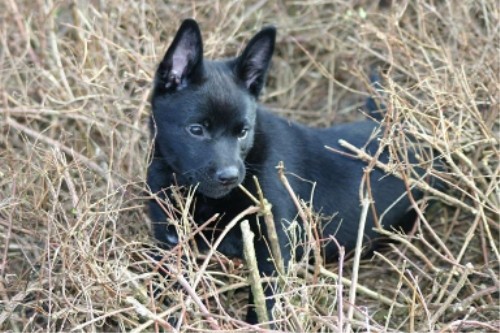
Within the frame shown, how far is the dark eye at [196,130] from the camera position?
414 cm

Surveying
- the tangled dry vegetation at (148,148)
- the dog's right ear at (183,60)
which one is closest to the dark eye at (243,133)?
the dog's right ear at (183,60)

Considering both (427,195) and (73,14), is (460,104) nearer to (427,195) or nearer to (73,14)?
(427,195)

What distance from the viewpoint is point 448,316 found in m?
4.45

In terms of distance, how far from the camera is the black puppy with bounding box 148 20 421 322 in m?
4.12

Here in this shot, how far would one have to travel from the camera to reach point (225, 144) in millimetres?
4121

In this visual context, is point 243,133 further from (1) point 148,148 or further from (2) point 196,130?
(1) point 148,148

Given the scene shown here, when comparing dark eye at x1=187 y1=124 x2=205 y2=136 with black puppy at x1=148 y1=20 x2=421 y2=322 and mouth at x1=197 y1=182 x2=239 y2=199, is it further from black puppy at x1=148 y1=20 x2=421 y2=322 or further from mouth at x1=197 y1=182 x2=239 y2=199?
mouth at x1=197 y1=182 x2=239 y2=199

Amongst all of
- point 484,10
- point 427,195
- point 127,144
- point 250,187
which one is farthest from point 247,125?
point 484,10

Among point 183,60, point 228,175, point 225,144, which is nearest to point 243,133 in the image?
point 225,144

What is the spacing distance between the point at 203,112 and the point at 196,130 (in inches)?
3.7

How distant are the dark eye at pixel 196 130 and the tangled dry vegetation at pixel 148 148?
0.41m

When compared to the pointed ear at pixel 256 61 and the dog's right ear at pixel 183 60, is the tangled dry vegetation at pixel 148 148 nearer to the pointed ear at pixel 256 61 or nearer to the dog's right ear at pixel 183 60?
the dog's right ear at pixel 183 60

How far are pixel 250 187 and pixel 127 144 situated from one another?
927mm

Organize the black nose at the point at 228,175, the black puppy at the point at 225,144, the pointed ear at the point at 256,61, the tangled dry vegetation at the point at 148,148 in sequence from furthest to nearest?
the pointed ear at the point at 256,61
the black puppy at the point at 225,144
the black nose at the point at 228,175
the tangled dry vegetation at the point at 148,148
